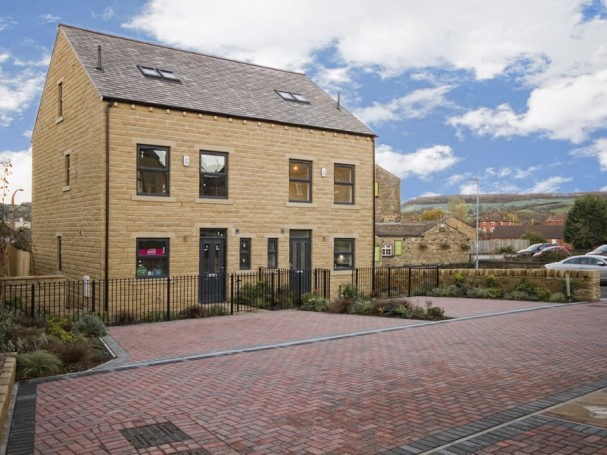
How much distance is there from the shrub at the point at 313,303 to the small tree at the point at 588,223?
51286mm

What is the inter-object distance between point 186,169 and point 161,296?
14.6 ft

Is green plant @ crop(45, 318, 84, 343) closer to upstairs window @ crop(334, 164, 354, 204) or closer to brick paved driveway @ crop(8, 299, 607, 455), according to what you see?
brick paved driveway @ crop(8, 299, 607, 455)

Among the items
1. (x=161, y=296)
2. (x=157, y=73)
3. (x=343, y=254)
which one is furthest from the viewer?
(x=343, y=254)

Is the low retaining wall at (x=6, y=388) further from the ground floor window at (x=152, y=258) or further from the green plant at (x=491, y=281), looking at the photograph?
the green plant at (x=491, y=281)

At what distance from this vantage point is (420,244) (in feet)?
142

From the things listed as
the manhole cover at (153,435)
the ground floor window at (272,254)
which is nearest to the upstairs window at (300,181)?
the ground floor window at (272,254)

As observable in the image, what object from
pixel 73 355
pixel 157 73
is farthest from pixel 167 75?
pixel 73 355

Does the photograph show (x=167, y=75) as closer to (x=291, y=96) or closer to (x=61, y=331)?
(x=291, y=96)

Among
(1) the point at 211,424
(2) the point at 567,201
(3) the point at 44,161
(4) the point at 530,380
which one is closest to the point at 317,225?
(3) the point at 44,161

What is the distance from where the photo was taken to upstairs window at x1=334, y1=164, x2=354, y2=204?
22.7 meters

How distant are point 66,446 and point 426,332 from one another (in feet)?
28.7

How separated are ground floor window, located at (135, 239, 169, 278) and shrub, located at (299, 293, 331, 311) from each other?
472cm

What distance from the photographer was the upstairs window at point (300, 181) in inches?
843

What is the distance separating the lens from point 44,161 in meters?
23.1
